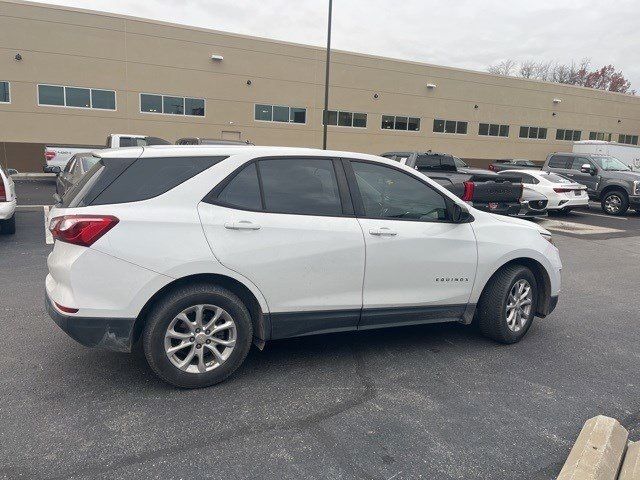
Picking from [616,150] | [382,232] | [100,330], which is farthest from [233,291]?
[616,150]

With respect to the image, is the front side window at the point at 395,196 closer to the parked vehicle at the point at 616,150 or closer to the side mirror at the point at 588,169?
the side mirror at the point at 588,169

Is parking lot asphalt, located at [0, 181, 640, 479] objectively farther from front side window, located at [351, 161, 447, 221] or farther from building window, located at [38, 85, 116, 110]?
building window, located at [38, 85, 116, 110]

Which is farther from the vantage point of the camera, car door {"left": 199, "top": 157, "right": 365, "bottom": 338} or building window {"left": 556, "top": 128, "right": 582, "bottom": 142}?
building window {"left": 556, "top": 128, "right": 582, "bottom": 142}

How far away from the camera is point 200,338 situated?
3434mm

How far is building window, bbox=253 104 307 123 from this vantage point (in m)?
27.3

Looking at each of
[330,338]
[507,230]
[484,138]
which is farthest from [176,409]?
[484,138]

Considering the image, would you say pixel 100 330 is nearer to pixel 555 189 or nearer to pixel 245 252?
pixel 245 252

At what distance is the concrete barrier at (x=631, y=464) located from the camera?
2511 millimetres

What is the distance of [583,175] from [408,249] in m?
15.5

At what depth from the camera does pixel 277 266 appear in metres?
3.55

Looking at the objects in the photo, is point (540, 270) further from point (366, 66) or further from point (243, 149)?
point (366, 66)

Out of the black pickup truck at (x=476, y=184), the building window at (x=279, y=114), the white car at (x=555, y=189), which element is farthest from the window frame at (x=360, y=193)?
the building window at (x=279, y=114)

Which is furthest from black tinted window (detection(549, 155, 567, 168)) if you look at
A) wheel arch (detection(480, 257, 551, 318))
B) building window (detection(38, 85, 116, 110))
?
building window (detection(38, 85, 116, 110))

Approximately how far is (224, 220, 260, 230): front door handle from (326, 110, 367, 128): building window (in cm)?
2654
